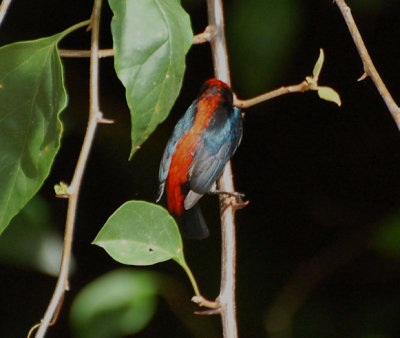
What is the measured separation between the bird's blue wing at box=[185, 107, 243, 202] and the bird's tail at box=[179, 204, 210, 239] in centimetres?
17

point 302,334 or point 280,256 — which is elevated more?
point 280,256

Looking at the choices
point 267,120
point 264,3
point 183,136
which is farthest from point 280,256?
point 264,3

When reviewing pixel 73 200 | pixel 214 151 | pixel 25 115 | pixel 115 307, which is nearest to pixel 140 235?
pixel 73 200

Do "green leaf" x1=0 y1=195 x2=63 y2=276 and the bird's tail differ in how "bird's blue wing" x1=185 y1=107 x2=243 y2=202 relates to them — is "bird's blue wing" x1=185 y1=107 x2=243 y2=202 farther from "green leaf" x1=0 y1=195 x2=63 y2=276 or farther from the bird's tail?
"green leaf" x1=0 y1=195 x2=63 y2=276

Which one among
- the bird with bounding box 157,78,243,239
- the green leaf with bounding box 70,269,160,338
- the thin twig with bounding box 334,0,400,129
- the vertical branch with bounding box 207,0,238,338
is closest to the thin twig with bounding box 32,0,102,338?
the vertical branch with bounding box 207,0,238,338

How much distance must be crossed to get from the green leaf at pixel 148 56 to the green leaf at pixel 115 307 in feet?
3.47

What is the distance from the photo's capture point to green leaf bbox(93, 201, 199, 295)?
4.63 feet

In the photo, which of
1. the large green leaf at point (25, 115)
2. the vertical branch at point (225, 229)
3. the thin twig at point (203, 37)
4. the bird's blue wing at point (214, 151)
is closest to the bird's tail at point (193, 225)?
the bird's blue wing at point (214, 151)

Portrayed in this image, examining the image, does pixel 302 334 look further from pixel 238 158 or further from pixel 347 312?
pixel 238 158

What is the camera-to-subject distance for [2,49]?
1476 mm

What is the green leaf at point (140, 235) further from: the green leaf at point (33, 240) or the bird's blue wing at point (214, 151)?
the green leaf at point (33, 240)

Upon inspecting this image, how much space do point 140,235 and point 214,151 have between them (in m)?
0.74

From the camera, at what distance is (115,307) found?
7.37 ft

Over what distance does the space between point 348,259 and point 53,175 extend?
3.79 ft
